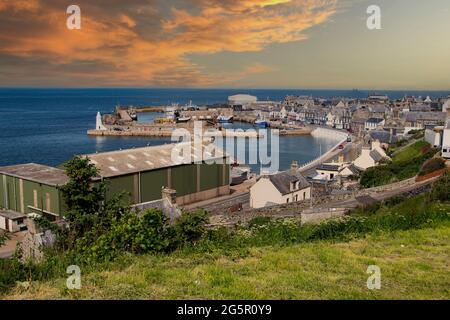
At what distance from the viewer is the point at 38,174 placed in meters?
25.6

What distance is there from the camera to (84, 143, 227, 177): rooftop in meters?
26.4

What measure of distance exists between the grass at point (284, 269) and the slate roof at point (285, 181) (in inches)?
656

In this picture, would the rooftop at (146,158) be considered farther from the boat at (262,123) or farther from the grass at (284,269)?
the boat at (262,123)

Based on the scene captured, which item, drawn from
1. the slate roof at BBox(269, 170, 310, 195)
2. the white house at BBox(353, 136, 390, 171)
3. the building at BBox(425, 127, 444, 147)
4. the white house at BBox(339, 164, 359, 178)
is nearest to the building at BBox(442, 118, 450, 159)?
the building at BBox(425, 127, 444, 147)

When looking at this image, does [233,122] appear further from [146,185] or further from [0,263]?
[0,263]

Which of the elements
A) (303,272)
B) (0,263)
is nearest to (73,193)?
(0,263)

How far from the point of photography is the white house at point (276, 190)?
82.6 ft

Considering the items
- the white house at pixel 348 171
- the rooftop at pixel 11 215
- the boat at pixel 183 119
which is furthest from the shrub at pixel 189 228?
the boat at pixel 183 119

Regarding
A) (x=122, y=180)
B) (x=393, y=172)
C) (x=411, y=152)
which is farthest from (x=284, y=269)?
(x=411, y=152)

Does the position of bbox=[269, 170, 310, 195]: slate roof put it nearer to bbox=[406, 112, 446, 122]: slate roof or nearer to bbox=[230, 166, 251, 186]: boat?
bbox=[230, 166, 251, 186]: boat

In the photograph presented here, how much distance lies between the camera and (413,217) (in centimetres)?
957

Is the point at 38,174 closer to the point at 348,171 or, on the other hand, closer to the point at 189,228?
the point at 189,228

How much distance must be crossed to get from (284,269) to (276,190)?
62.9 feet

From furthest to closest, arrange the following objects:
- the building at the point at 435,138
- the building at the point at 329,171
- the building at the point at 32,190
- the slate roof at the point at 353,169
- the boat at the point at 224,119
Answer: the boat at the point at 224,119, the building at the point at 329,171, the slate roof at the point at 353,169, the building at the point at 435,138, the building at the point at 32,190
